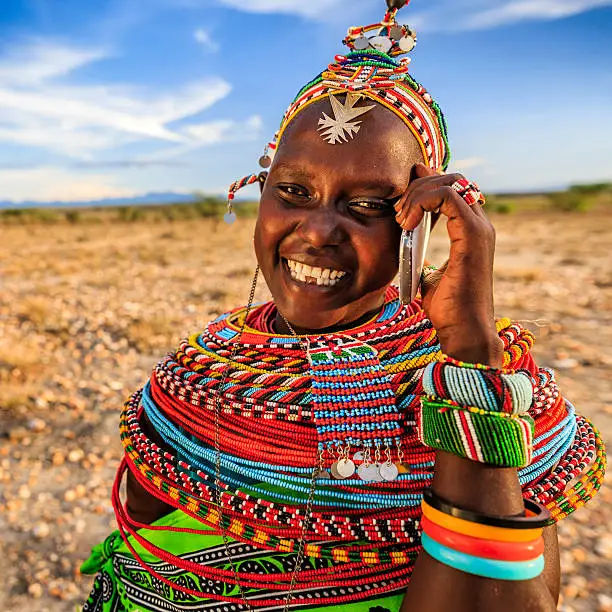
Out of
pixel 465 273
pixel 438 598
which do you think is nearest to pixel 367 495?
pixel 438 598

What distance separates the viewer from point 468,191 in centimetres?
134

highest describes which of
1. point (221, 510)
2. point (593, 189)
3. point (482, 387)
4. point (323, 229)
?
point (593, 189)

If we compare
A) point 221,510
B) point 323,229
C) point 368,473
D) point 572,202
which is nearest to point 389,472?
point 368,473

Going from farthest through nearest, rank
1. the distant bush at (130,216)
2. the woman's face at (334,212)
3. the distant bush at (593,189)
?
the distant bush at (593,189), the distant bush at (130,216), the woman's face at (334,212)

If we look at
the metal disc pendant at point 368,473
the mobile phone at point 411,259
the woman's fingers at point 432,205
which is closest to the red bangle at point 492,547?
the metal disc pendant at point 368,473

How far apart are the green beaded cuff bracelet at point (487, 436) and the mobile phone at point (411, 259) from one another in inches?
14.0

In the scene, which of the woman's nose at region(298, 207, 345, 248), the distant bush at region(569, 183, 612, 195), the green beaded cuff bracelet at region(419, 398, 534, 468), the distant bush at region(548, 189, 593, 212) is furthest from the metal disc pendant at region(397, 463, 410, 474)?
the distant bush at region(569, 183, 612, 195)

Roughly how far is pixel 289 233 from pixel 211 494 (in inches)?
28.5

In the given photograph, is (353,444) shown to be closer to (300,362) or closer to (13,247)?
(300,362)

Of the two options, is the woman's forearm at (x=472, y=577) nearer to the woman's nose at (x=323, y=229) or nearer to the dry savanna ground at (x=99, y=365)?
the woman's nose at (x=323, y=229)

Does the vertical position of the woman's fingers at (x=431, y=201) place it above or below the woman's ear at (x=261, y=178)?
below

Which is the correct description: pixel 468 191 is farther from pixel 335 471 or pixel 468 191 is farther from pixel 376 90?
pixel 335 471

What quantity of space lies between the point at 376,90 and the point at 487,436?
0.93 metres

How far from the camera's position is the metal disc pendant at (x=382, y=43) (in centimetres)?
161
